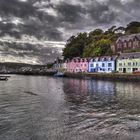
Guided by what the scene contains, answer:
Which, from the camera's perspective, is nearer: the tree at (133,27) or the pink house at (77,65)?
the pink house at (77,65)

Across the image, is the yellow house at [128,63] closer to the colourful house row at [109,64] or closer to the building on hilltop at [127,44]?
the colourful house row at [109,64]

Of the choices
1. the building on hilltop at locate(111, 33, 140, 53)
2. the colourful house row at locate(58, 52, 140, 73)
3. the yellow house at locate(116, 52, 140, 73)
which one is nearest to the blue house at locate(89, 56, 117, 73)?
the colourful house row at locate(58, 52, 140, 73)

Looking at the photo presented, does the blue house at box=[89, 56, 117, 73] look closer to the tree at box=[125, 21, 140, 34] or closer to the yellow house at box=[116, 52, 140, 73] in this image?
the yellow house at box=[116, 52, 140, 73]

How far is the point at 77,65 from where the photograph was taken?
18038cm

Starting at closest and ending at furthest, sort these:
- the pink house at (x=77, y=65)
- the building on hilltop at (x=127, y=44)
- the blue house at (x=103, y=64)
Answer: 1. the blue house at (x=103, y=64)
2. the building on hilltop at (x=127, y=44)
3. the pink house at (x=77, y=65)

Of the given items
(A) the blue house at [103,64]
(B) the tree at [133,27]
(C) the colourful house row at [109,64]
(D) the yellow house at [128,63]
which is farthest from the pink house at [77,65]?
(B) the tree at [133,27]

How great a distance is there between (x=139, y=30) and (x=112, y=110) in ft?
501

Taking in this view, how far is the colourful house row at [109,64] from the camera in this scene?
427 ft

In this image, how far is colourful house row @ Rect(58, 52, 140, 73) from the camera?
427 feet

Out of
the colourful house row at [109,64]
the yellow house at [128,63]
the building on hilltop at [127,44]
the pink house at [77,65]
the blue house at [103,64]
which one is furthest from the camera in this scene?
the pink house at [77,65]

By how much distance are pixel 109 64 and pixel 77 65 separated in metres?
36.9

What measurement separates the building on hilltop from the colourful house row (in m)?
13.1

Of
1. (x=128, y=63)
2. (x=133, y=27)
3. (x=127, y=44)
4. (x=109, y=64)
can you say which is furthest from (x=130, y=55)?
(x=133, y=27)

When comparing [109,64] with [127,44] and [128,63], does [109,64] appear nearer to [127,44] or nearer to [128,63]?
[128,63]
